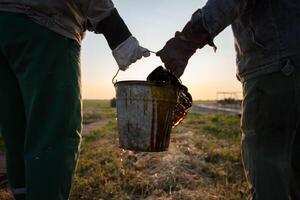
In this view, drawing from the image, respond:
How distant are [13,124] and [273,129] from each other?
131 centimetres

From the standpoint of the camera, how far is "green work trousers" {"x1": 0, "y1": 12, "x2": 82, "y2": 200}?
2016 millimetres

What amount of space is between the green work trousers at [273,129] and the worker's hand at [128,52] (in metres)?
0.64

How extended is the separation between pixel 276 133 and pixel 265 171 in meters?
0.20

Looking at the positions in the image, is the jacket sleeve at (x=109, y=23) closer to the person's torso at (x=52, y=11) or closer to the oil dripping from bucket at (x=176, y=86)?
the person's torso at (x=52, y=11)

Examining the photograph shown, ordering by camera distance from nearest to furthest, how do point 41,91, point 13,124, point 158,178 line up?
1. point 41,91
2. point 13,124
3. point 158,178

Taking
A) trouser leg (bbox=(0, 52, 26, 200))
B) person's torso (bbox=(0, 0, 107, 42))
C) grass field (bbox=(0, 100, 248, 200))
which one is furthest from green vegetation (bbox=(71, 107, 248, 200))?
person's torso (bbox=(0, 0, 107, 42))

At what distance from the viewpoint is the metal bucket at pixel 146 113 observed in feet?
8.43

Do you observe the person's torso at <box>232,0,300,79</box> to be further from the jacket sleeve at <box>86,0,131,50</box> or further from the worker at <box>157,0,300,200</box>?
the jacket sleeve at <box>86,0,131,50</box>

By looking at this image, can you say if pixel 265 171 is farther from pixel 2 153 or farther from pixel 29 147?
pixel 2 153

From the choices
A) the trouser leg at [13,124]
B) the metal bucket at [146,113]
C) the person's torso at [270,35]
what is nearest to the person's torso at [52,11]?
the trouser leg at [13,124]

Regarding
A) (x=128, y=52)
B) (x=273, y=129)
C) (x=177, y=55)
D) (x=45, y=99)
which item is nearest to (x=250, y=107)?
(x=273, y=129)

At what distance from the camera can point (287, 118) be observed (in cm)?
235

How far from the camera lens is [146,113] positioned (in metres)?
2.58

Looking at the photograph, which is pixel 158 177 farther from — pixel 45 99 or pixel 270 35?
pixel 45 99
